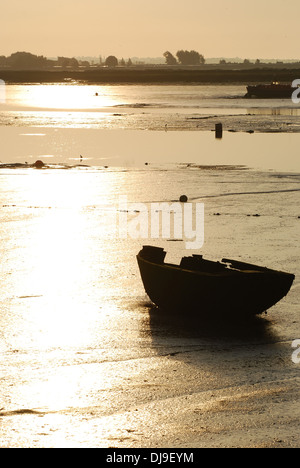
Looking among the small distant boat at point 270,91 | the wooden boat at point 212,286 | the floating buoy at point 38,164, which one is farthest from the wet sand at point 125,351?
the small distant boat at point 270,91

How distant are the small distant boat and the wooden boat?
10721 centimetres

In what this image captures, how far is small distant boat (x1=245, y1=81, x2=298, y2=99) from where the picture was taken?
123m

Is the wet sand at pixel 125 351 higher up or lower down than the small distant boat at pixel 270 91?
higher up

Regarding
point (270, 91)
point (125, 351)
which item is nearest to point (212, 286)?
point (125, 351)

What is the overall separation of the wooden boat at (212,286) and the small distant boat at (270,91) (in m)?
107

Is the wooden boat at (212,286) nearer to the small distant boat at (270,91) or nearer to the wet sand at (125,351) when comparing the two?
the wet sand at (125,351)

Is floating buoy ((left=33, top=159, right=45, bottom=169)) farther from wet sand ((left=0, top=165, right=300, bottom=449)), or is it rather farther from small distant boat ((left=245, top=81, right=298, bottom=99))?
small distant boat ((left=245, top=81, right=298, bottom=99))

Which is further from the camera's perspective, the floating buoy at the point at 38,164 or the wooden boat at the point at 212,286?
the floating buoy at the point at 38,164

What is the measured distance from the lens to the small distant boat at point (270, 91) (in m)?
123

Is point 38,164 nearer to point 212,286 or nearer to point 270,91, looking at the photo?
point 212,286

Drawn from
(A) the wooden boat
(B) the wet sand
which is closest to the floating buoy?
(B) the wet sand

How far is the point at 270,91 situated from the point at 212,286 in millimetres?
110133

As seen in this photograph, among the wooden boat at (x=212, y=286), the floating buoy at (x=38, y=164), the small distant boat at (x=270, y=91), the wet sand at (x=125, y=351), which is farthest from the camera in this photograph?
the small distant boat at (x=270, y=91)

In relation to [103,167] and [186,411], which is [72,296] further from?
[103,167]
